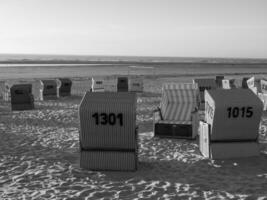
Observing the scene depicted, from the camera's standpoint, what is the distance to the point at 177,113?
11.3 m

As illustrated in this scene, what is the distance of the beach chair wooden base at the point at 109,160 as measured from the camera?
24.0 feet

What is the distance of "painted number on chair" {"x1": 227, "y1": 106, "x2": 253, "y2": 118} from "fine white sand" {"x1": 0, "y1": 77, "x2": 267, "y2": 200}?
3.57ft

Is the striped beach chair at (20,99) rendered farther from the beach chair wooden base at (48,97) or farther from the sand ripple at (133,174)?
the sand ripple at (133,174)

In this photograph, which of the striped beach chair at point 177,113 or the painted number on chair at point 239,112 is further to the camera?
the striped beach chair at point 177,113

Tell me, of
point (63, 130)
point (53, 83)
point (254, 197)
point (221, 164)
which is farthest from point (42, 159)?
point (53, 83)

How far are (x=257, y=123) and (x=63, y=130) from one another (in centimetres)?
633

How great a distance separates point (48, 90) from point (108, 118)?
13775mm

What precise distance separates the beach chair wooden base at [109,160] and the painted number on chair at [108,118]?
690mm

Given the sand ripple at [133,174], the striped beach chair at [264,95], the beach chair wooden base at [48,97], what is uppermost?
the striped beach chair at [264,95]

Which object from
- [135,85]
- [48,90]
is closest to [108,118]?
[48,90]

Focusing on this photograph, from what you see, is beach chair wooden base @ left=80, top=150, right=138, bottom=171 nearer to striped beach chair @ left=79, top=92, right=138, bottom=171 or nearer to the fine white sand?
striped beach chair @ left=79, top=92, right=138, bottom=171

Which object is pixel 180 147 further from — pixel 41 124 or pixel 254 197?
pixel 41 124

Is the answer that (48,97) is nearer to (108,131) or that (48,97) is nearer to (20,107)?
(20,107)

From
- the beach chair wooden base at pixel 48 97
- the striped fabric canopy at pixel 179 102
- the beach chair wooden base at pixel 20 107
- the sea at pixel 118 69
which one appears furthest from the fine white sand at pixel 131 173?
the sea at pixel 118 69
